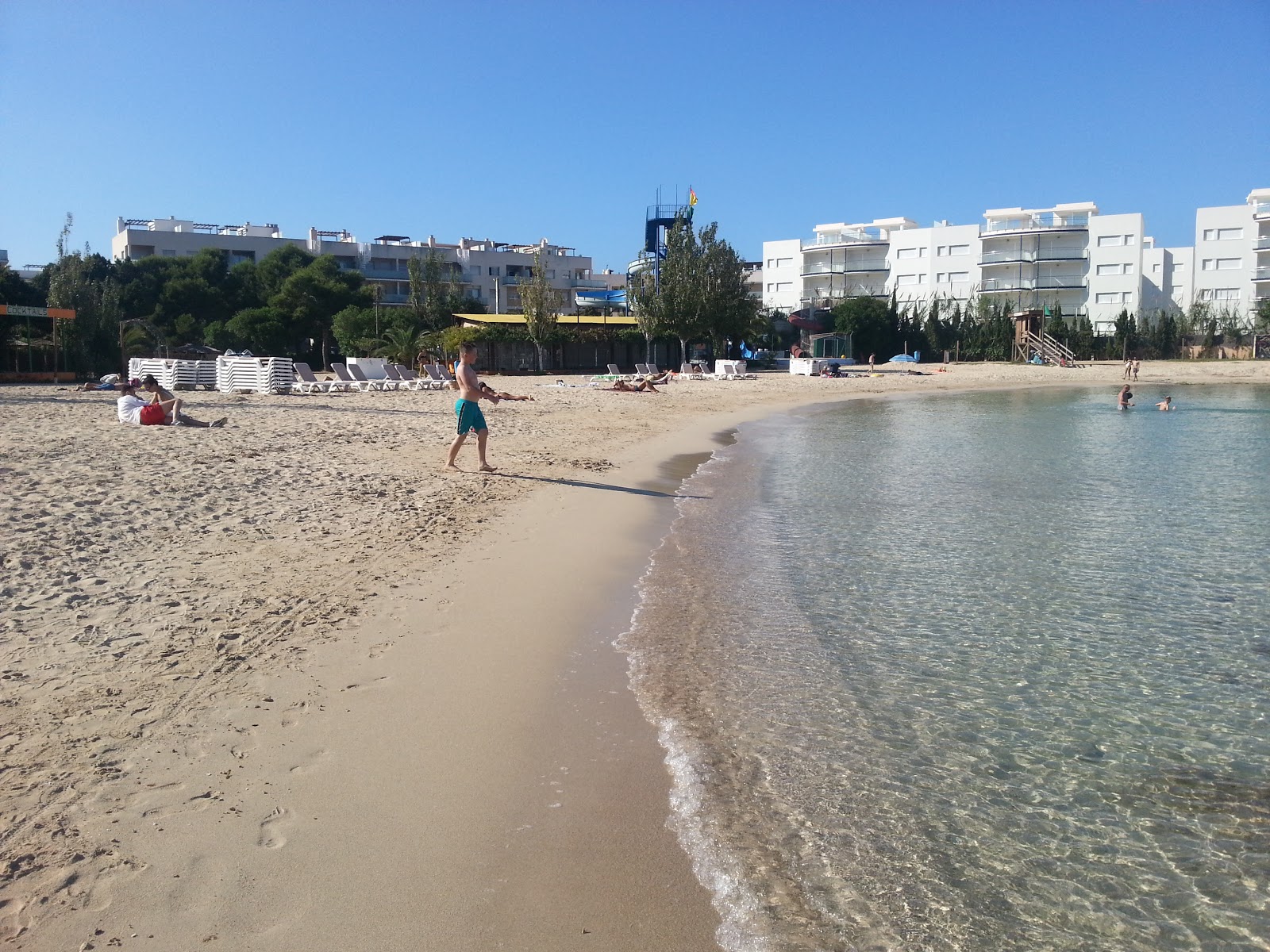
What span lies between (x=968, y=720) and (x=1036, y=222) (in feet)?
263

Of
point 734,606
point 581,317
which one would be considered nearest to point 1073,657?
point 734,606

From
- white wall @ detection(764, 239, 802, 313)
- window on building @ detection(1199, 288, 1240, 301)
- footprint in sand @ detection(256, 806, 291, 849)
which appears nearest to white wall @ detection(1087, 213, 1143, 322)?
window on building @ detection(1199, 288, 1240, 301)

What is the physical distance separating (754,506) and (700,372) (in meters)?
33.4

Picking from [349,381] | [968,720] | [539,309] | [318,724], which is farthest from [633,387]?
[318,724]

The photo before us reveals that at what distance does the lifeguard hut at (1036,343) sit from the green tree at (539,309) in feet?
101

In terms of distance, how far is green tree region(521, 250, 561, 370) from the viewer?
4347 centimetres

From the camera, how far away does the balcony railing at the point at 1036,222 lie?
74000 mm

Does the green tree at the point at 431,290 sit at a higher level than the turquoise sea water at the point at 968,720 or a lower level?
higher

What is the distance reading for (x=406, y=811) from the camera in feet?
11.9

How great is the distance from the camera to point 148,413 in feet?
49.1

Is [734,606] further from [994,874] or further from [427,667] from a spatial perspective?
[994,874]

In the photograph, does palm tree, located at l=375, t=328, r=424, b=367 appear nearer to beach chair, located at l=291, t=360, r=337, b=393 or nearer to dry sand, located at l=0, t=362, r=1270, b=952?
beach chair, located at l=291, t=360, r=337, b=393

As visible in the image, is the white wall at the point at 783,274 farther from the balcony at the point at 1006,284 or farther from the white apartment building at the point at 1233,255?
the white apartment building at the point at 1233,255

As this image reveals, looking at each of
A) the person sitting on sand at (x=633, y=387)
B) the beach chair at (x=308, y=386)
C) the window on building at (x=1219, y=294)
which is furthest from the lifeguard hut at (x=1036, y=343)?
the beach chair at (x=308, y=386)
